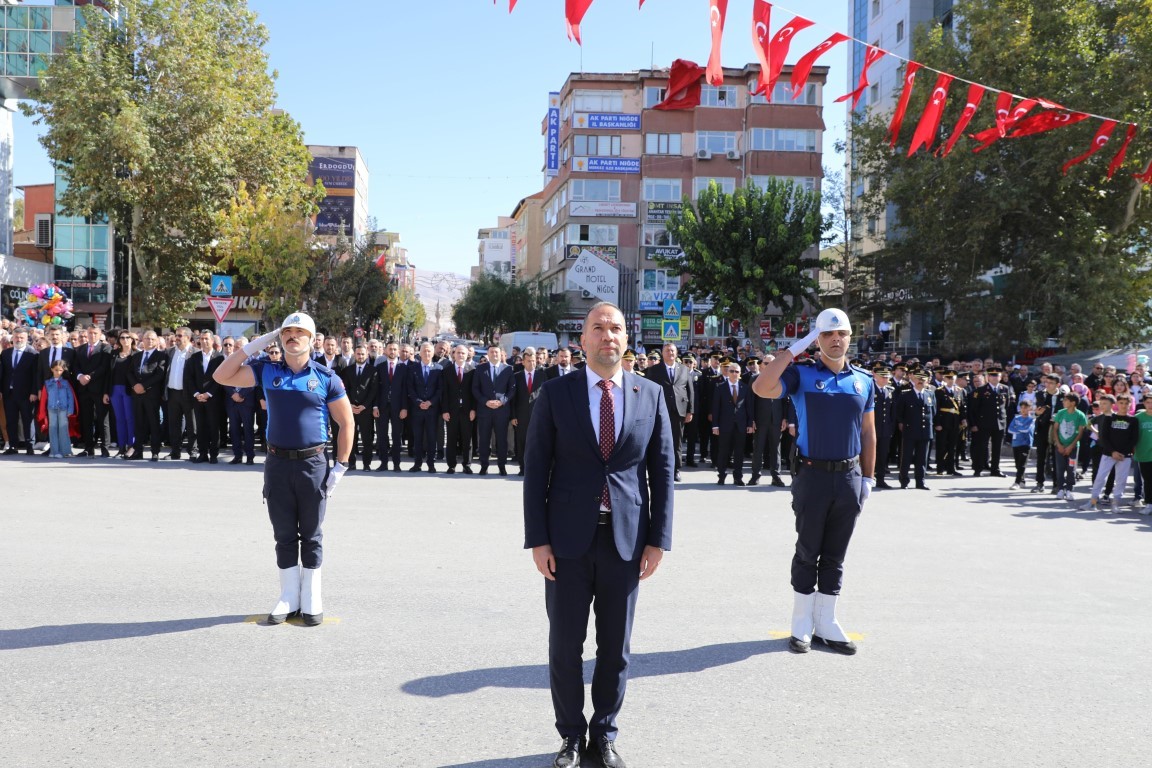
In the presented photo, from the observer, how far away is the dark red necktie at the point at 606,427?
408 centimetres

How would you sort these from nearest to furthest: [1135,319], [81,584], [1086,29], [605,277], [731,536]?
[81,584] < [731,536] < [605,277] < [1086,29] < [1135,319]

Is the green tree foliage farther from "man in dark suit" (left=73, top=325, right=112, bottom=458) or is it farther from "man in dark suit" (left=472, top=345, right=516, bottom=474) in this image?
"man in dark suit" (left=73, top=325, right=112, bottom=458)

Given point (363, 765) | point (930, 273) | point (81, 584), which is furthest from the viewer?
point (930, 273)

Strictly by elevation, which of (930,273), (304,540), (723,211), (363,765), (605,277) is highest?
(723,211)

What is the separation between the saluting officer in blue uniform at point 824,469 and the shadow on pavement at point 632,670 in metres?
0.32

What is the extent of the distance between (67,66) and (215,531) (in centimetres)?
3323

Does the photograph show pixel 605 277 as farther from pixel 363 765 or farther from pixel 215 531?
pixel 363 765

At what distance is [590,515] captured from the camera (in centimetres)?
404

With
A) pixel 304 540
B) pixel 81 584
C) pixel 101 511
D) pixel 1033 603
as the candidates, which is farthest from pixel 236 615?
pixel 1033 603

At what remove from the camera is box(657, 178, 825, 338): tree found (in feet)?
132

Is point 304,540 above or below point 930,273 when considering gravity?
below

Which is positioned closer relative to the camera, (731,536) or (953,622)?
(953,622)

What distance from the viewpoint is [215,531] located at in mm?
9125

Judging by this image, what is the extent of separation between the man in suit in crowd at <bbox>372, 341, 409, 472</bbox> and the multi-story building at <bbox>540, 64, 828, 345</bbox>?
140ft
